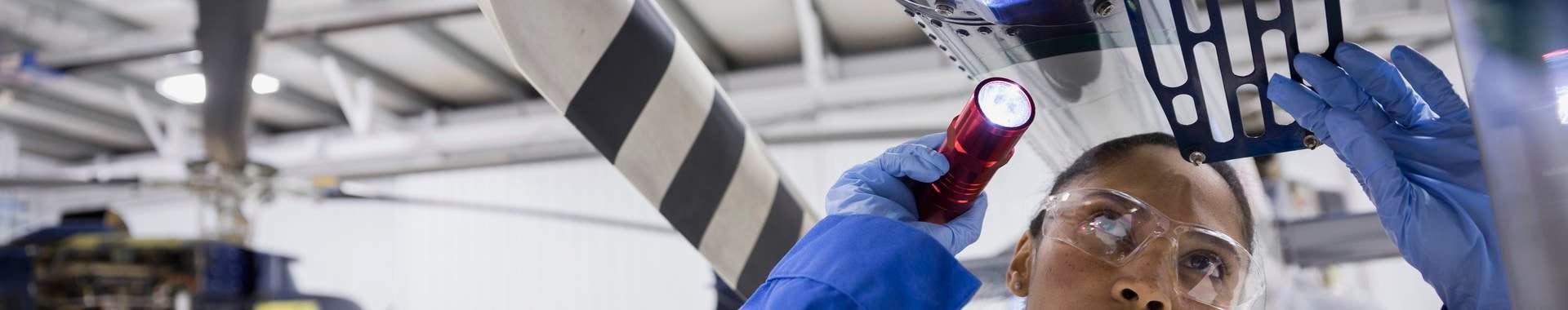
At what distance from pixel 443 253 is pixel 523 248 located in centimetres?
79

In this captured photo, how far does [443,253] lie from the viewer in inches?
340

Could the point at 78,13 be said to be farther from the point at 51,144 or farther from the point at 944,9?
the point at 944,9

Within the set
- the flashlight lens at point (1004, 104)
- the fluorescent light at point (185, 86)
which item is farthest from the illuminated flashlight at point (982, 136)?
the fluorescent light at point (185, 86)

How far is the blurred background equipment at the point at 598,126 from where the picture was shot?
0.83 metres

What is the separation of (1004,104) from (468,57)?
6.43 metres

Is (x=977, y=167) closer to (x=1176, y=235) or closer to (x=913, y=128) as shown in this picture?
(x=1176, y=235)

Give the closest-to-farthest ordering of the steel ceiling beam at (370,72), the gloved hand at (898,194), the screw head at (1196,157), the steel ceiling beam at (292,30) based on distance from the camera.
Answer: the screw head at (1196,157) < the gloved hand at (898,194) < the steel ceiling beam at (292,30) < the steel ceiling beam at (370,72)

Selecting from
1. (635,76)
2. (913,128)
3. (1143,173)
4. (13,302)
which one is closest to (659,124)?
(635,76)

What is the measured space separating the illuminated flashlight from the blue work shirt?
60 mm

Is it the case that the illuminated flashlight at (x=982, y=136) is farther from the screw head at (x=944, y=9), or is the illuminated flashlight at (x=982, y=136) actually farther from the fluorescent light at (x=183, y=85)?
the fluorescent light at (x=183, y=85)

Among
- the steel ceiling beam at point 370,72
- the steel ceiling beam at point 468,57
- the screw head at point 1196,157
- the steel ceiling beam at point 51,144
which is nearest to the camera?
the screw head at point 1196,157

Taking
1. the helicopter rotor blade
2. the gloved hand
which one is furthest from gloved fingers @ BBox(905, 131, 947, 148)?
the helicopter rotor blade

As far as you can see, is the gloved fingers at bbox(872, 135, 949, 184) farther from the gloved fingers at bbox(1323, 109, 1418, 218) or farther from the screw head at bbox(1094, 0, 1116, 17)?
the gloved fingers at bbox(1323, 109, 1418, 218)

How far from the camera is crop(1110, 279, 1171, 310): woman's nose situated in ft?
3.46
